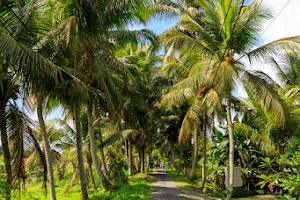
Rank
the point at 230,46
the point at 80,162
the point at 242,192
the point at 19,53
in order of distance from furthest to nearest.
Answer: the point at 242,192 < the point at 230,46 < the point at 80,162 < the point at 19,53

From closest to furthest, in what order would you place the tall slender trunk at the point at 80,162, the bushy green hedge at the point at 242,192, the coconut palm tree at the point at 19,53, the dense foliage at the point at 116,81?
the coconut palm tree at the point at 19,53
the dense foliage at the point at 116,81
the tall slender trunk at the point at 80,162
the bushy green hedge at the point at 242,192

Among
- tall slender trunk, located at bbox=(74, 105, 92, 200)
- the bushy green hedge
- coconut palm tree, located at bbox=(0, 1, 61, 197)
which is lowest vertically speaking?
the bushy green hedge

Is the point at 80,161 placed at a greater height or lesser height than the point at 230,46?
lesser

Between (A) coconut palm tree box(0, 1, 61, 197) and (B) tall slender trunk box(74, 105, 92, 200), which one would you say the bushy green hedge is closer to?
(B) tall slender trunk box(74, 105, 92, 200)

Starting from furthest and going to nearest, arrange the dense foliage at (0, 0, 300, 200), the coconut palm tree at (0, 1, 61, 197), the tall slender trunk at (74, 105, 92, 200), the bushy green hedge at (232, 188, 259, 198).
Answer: the bushy green hedge at (232, 188, 259, 198) → the tall slender trunk at (74, 105, 92, 200) → the dense foliage at (0, 0, 300, 200) → the coconut palm tree at (0, 1, 61, 197)

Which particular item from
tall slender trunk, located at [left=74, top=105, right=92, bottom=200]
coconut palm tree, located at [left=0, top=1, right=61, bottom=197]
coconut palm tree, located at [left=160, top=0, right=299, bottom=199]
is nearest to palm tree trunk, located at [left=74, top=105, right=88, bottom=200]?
tall slender trunk, located at [left=74, top=105, right=92, bottom=200]

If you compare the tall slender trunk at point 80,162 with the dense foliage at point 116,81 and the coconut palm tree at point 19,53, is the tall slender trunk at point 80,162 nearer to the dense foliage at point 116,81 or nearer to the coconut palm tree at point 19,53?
the dense foliage at point 116,81

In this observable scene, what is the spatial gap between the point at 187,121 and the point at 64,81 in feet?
23.4

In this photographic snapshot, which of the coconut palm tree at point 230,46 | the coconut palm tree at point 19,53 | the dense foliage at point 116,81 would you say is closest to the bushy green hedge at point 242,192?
the dense foliage at point 116,81

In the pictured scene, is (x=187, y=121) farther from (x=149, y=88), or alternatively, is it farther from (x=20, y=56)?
(x=149, y=88)

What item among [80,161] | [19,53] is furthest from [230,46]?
[19,53]

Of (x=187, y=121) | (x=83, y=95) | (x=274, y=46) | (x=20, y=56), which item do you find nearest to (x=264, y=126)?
(x=187, y=121)

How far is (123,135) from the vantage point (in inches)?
615

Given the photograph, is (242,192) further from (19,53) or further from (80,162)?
(19,53)
